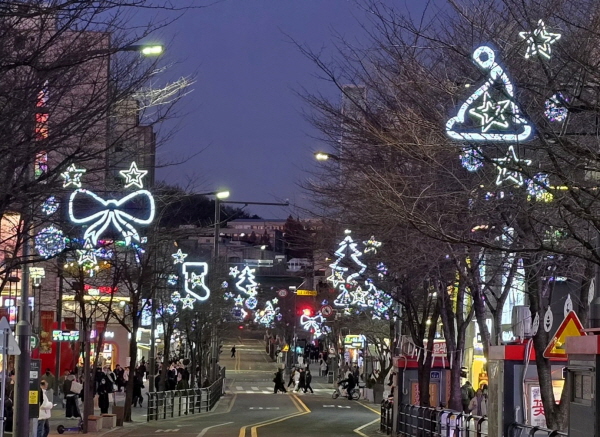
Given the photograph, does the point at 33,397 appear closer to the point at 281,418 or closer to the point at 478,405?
the point at 478,405

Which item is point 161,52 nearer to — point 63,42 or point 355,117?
point 63,42

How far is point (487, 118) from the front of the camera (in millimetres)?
12617

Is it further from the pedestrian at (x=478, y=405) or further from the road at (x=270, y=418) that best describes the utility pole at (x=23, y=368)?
the pedestrian at (x=478, y=405)

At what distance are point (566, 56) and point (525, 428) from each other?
7.69m

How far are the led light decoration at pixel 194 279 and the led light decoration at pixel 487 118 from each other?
82.7 ft

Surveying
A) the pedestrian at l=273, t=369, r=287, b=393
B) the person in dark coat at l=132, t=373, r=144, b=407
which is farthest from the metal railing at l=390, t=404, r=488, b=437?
the pedestrian at l=273, t=369, r=287, b=393

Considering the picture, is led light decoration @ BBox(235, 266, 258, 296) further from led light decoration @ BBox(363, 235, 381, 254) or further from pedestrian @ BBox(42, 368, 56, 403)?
led light decoration @ BBox(363, 235, 381, 254)

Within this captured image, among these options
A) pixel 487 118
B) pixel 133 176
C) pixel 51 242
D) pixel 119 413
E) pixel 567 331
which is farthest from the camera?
pixel 119 413

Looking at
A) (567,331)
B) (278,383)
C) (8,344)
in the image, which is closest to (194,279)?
(8,344)

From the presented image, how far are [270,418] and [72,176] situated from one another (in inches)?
913

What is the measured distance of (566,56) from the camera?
11.1m

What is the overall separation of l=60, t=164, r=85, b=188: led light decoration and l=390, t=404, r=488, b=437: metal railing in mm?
9068

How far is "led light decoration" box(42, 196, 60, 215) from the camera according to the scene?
18.4 meters

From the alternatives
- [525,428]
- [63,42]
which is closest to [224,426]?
[525,428]
